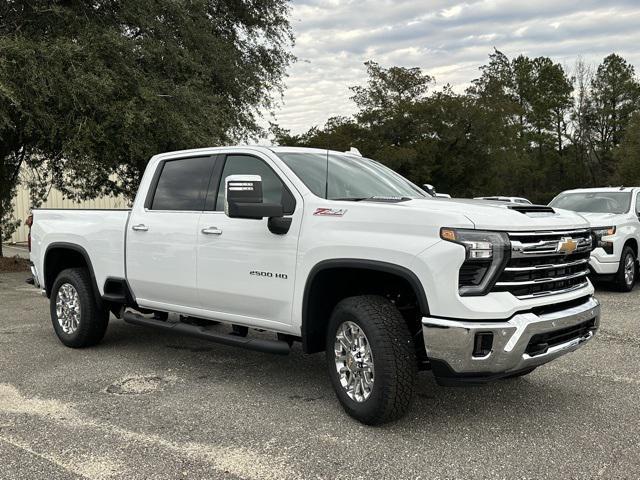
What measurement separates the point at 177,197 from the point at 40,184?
11915 mm

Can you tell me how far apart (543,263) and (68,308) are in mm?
4810

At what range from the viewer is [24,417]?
14.6 feet

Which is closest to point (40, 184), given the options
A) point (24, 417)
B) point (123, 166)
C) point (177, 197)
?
point (123, 166)

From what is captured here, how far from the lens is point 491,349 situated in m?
3.74

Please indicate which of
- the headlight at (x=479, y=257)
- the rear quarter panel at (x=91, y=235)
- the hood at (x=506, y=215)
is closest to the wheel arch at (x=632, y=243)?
the hood at (x=506, y=215)

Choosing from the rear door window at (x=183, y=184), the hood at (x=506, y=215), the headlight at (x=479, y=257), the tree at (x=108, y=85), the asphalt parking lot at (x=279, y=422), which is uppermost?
the tree at (x=108, y=85)

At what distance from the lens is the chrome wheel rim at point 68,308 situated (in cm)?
650

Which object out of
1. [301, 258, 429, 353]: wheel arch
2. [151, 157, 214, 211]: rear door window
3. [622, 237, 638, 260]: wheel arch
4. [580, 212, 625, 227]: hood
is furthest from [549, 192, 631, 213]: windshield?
[301, 258, 429, 353]: wheel arch

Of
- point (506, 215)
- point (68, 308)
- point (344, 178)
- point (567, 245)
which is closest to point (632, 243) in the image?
point (567, 245)

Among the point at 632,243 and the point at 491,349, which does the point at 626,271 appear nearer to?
the point at 632,243

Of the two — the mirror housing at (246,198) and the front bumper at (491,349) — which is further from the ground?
the mirror housing at (246,198)

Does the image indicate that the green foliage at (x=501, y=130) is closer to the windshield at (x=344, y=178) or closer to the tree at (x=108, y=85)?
the tree at (x=108, y=85)

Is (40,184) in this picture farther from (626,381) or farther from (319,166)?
(626,381)

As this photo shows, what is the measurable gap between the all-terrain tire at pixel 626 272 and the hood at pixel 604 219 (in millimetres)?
490
